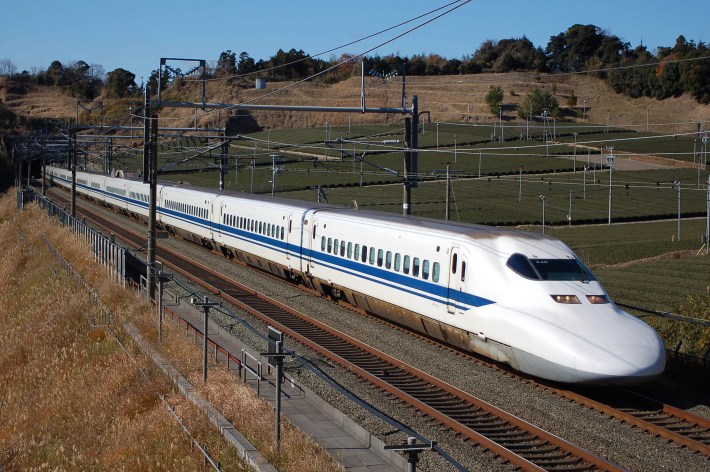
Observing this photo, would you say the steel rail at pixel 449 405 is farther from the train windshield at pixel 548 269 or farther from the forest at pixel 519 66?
the forest at pixel 519 66

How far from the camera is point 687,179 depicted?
86562 mm

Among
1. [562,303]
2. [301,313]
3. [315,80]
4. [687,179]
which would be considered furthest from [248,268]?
[315,80]

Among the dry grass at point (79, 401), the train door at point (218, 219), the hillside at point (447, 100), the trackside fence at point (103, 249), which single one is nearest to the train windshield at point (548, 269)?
the dry grass at point (79, 401)

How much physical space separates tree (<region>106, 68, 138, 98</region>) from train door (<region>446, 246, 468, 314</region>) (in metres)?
157

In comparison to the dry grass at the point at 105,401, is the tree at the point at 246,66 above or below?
above

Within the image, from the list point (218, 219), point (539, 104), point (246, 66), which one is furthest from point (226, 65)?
point (218, 219)

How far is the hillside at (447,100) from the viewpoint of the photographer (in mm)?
133375

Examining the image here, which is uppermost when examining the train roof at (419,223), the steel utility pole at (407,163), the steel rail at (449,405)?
the steel utility pole at (407,163)

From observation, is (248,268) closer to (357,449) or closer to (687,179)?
(357,449)

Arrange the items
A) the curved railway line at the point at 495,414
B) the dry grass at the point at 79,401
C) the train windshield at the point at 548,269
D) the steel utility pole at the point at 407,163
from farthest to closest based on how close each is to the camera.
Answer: the steel utility pole at the point at 407,163 → the train windshield at the point at 548,269 → the dry grass at the point at 79,401 → the curved railway line at the point at 495,414

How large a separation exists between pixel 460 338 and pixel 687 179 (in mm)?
75616

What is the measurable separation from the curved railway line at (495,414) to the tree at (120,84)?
6178 inches

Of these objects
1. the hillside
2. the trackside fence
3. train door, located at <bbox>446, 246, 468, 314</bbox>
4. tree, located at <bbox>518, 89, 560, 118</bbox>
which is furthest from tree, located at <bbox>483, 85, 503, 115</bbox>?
train door, located at <bbox>446, 246, 468, 314</bbox>

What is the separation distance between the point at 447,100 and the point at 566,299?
136910mm
